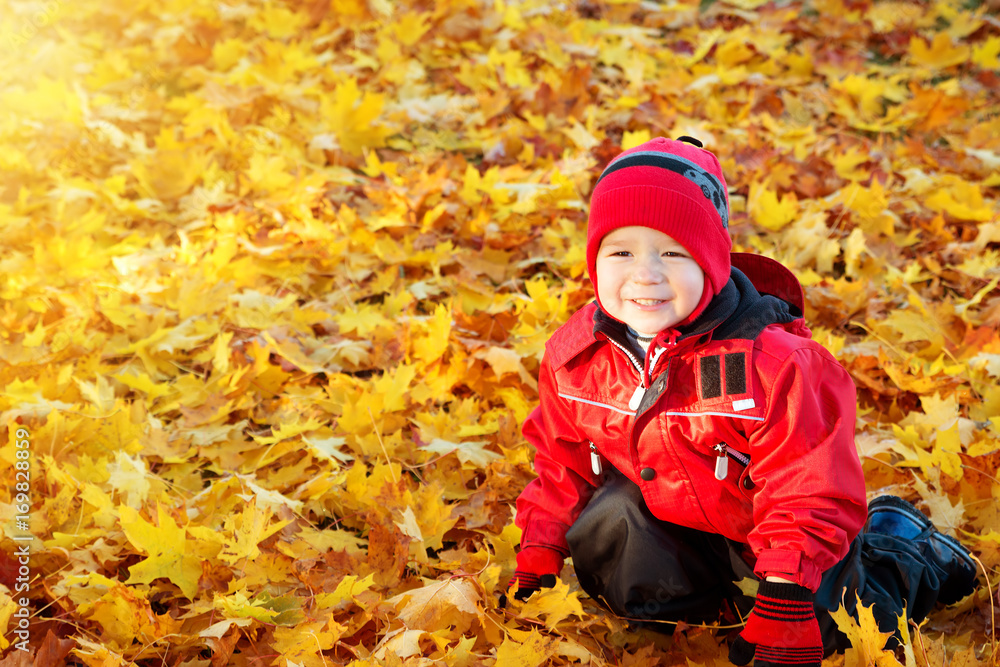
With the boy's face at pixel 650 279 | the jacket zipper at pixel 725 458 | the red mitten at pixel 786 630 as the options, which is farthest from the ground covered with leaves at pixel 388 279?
the boy's face at pixel 650 279

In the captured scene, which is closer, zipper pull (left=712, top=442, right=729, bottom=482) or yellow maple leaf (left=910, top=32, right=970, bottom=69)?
zipper pull (left=712, top=442, right=729, bottom=482)

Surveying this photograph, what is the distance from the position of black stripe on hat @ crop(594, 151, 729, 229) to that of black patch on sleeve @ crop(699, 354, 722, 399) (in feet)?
0.87

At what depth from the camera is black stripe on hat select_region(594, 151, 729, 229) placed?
5.06 feet

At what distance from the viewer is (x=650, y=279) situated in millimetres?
1519

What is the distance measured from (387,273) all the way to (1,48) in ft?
11.1

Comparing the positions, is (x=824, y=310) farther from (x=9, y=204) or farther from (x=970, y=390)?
(x=9, y=204)

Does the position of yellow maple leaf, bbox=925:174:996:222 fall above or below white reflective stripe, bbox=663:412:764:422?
below

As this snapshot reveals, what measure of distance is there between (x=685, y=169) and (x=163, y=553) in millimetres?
1386

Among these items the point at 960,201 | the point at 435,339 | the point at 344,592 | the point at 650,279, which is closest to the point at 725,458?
the point at 650,279

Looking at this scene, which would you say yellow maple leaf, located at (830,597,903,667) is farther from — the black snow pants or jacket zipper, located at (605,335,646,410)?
jacket zipper, located at (605,335,646,410)

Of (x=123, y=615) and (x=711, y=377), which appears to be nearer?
A: (x=711, y=377)

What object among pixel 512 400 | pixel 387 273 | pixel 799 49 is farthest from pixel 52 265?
pixel 799 49

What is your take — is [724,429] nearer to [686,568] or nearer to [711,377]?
[711,377]

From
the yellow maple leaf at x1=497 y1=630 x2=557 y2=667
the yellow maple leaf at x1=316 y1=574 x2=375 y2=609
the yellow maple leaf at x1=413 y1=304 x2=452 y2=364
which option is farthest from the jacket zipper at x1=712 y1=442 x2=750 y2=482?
the yellow maple leaf at x1=413 y1=304 x2=452 y2=364
